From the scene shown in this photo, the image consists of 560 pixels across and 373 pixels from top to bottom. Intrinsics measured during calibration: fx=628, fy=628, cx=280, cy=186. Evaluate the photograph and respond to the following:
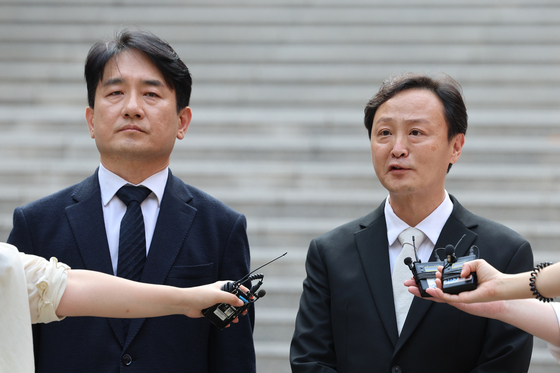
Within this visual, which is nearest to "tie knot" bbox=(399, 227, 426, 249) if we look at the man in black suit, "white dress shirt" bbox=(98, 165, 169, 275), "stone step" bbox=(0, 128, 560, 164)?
the man in black suit

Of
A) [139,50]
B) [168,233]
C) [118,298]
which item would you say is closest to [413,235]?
[168,233]

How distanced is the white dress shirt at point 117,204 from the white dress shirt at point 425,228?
1.02 metres

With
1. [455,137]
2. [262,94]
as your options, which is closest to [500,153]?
Answer: [262,94]

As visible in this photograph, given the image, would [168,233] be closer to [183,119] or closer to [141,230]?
[141,230]

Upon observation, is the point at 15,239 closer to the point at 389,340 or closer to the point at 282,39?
the point at 389,340

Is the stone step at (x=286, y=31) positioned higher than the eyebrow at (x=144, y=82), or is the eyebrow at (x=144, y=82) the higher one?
the stone step at (x=286, y=31)

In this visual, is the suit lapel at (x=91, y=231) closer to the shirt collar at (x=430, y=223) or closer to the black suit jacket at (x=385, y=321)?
the black suit jacket at (x=385, y=321)

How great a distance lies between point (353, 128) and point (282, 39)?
115 cm

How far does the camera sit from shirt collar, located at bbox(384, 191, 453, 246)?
2684 mm

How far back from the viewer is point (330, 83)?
604cm

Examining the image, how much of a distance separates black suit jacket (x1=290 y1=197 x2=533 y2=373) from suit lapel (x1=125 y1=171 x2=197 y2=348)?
0.59m

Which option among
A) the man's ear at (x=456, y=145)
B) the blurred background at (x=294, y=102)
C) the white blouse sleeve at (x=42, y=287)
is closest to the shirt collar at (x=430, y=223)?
the man's ear at (x=456, y=145)

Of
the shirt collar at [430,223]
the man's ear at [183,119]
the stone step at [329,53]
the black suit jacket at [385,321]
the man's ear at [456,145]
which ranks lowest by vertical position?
the black suit jacket at [385,321]

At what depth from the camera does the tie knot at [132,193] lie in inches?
106
